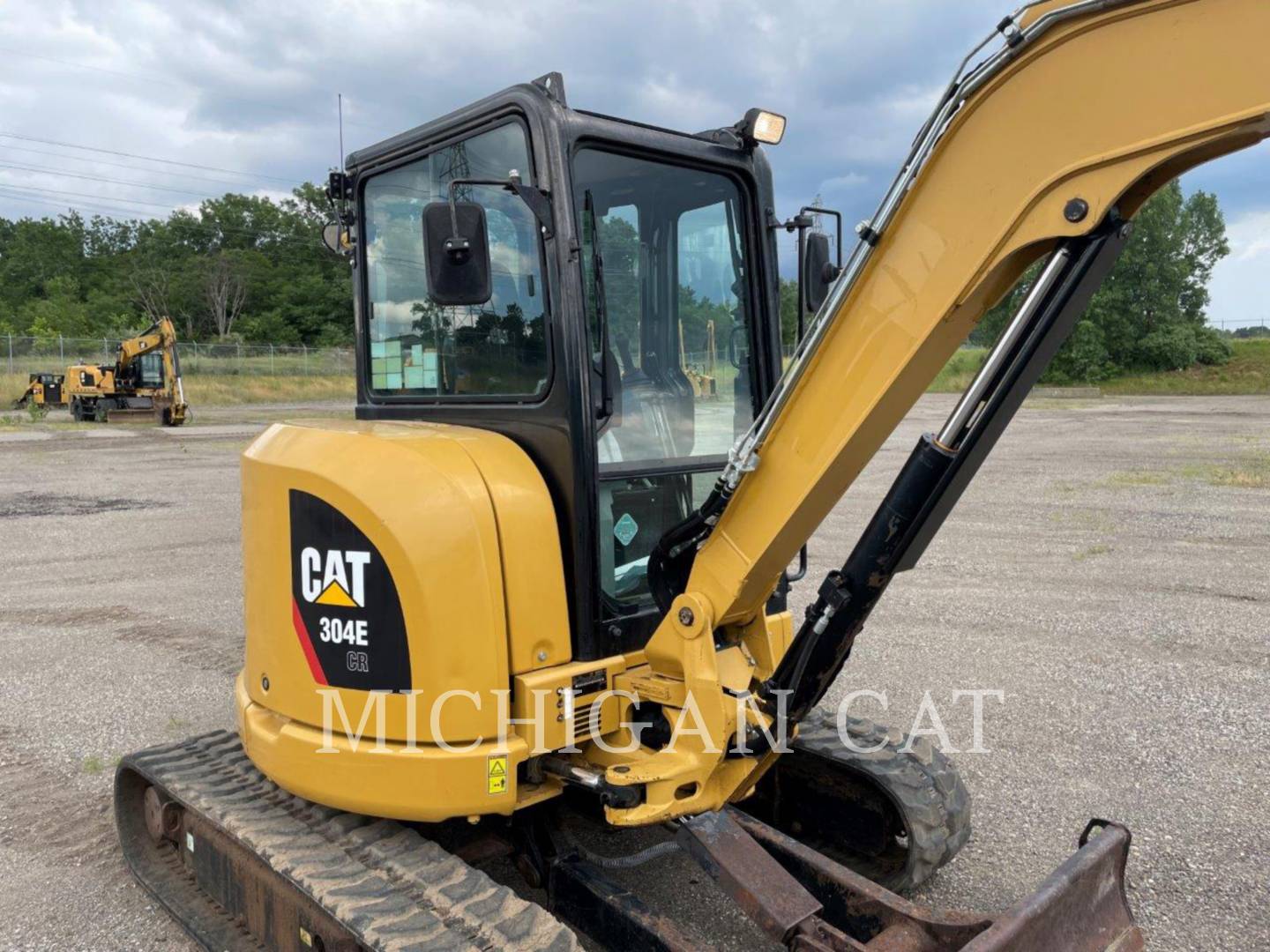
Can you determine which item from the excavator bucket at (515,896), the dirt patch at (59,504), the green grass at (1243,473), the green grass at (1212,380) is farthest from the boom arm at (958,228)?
the green grass at (1212,380)

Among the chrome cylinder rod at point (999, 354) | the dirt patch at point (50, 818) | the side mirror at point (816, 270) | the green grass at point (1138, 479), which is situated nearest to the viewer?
the chrome cylinder rod at point (999, 354)

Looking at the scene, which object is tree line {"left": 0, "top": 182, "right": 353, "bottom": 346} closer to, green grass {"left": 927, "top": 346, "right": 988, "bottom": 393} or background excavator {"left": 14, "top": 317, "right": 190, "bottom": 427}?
background excavator {"left": 14, "top": 317, "right": 190, "bottom": 427}

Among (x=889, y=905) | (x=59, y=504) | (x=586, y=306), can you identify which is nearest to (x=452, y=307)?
(x=586, y=306)

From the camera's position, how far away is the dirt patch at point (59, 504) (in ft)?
41.9

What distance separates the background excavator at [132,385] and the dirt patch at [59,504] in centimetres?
1486

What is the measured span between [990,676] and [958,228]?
4.68m

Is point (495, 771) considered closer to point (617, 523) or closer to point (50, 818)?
point (617, 523)

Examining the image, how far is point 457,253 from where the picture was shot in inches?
110

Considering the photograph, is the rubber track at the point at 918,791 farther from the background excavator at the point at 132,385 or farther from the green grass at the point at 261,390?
the green grass at the point at 261,390

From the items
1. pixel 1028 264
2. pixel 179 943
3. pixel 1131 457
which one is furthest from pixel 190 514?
pixel 1131 457

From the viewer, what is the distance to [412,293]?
3654 millimetres

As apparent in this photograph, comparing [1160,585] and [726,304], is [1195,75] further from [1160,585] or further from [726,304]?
[1160,585]

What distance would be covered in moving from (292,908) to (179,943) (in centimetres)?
89

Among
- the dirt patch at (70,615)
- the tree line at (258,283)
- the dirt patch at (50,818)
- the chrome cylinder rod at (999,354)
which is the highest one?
the tree line at (258,283)
